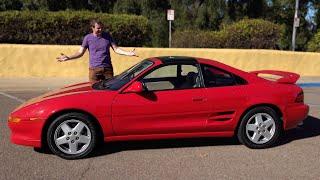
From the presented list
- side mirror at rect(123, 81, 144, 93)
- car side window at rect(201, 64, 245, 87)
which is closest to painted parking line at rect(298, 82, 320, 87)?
car side window at rect(201, 64, 245, 87)

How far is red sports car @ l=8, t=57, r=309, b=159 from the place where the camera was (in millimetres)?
6754

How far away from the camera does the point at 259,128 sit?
291 inches

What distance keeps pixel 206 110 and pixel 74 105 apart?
1709 millimetres

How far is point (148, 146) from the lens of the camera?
24.7 feet

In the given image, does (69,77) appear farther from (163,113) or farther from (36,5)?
(163,113)

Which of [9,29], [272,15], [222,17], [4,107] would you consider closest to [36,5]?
[9,29]

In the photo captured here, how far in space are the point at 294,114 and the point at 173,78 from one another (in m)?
1.75

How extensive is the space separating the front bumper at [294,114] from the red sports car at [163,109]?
0.04 ft

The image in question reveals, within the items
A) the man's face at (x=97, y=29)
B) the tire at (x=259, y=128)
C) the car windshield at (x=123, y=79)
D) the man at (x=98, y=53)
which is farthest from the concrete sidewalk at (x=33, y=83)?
the tire at (x=259, y=128)

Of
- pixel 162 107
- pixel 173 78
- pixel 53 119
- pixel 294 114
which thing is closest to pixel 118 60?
pixel 173 78

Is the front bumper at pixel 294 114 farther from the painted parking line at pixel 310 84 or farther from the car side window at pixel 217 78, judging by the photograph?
the painted parking line at pixel 310 84

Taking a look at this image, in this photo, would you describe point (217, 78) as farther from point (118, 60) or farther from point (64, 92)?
point (118, 60)

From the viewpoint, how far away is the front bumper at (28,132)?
6688 mm

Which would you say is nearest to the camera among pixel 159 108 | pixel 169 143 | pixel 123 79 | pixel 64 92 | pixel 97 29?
pixel 159 108
